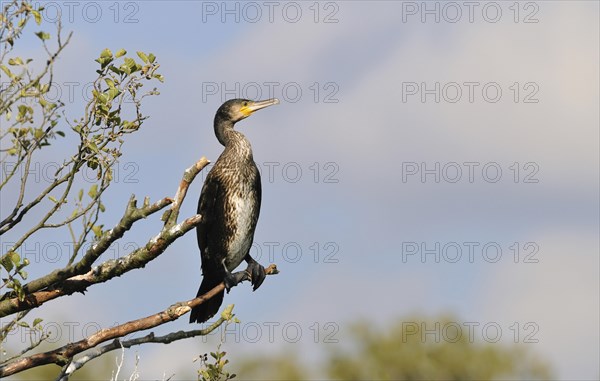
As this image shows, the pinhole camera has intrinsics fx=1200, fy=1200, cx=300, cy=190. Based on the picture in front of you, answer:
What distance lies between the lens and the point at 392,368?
Result: 38469mm

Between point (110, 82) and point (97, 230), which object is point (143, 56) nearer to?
point (110, 82)

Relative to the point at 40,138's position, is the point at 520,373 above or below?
below

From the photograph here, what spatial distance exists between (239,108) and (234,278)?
6.02ft

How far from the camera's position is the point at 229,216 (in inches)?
383

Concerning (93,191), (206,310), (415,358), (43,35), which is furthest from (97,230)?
(415,358)

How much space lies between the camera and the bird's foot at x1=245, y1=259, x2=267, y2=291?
9469 mm

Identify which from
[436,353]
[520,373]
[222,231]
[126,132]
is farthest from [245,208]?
[436,353]

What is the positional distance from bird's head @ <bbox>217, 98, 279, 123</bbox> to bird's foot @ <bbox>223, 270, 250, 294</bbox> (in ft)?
5.41

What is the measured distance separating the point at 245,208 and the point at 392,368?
29.4 meters

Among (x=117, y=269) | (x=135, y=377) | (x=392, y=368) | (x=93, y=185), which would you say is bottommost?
(x=392, y=368)

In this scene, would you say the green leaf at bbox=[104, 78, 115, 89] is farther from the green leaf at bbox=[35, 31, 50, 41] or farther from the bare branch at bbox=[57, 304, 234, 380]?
the bare branch at bbox=[57, 304, 234, 380]

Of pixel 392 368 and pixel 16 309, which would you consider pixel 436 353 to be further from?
pixel 16 309

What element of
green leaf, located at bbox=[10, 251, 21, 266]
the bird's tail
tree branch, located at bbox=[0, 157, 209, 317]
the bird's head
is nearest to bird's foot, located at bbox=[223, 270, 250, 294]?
the bird's tail

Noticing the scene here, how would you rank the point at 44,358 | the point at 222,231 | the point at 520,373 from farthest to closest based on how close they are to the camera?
the point at 520,373 → the point at 222,231 → the point at 44,358
